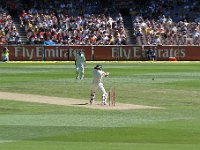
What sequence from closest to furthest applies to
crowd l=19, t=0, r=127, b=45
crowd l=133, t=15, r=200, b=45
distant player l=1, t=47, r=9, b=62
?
1. distant player l=1, t=47, r=9, b=62
2. crowd l=133, t=15, r=200, b=45
3. crowd l=19, t=0, r=127, b=45

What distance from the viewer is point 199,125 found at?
23953mm

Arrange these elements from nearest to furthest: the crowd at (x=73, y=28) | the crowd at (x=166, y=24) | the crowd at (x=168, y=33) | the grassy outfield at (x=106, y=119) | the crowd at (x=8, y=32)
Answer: the grassy outfield at (x=106, y=119), the crowd at (x=168, y=33), the crowd at (x=166, y=24), the crowd at (x=8, y=32), the crowd at (x=73, y=28)

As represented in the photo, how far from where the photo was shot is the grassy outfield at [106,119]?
1986 centimetres

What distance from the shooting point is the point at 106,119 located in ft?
85.4

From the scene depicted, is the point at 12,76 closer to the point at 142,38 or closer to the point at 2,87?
the point at 2,87

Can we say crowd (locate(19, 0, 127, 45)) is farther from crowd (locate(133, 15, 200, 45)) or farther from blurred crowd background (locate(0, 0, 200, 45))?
crowd (locate(133, 15, 200, 45))

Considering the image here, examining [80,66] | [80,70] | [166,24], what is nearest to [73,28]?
[166,24]

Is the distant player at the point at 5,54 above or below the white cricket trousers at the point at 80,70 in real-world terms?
below

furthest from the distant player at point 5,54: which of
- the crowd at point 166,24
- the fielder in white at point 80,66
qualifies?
the fielder in white at point 80,66

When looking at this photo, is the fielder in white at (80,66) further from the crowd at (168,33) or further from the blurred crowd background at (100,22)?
the crowd at (168,33)

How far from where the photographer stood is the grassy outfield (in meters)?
19.9

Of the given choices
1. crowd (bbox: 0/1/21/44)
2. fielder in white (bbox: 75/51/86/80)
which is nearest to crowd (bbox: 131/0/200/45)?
crowd (bbox: 0/1/21/44)

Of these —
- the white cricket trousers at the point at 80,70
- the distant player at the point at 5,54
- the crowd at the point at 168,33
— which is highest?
the crowd at the point at 168,33

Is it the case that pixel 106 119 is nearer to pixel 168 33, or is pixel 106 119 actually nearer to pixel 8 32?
pixel 168 33
